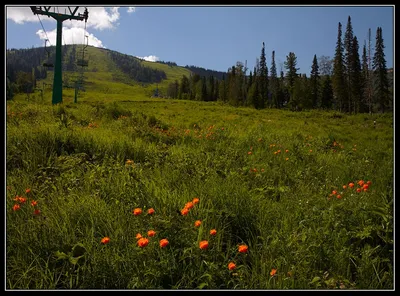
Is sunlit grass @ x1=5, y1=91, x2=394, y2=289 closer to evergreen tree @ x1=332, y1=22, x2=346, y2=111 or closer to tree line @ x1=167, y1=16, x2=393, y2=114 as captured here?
tree line @ x1=167, y1=16, x2=393, y2=114

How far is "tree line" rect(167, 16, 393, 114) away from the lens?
45906mm

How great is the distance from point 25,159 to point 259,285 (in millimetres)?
4263

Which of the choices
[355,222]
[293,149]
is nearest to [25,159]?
[355,222]

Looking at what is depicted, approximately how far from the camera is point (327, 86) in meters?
59.8

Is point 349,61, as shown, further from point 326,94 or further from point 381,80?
point 326,94

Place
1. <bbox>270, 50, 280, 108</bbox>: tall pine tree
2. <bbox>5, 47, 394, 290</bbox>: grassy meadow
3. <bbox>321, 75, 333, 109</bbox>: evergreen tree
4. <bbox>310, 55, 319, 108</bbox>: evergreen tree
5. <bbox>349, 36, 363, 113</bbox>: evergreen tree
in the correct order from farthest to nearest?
1. <bbox>270, 50, 280, 108</bbox>: tall pine tree
2. <bbox>321, 75, 333, 109</bbox>: evergreen tree
3. <bbox>310, 55, 319, 108</bbox>: evergreen tree
4. <bbox>349, 36, 363, 113</bbox>: evergreen tree
5. <bbox>5, 47, 394, 290</bbox>: grassy meadow

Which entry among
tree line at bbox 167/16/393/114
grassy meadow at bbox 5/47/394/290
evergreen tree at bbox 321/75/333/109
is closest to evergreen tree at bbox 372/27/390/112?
tree line at bbox 167/16/393/114

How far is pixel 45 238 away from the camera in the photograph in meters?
2.25

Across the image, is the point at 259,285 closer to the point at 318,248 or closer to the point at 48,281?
the point at 318,248

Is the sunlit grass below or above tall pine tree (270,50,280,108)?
below

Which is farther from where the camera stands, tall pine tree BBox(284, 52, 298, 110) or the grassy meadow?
tall pine tree BBox(284, 52, 298, 110)

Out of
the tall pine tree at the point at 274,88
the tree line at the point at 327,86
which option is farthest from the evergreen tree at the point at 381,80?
the tall pine tree at the point at 274,88

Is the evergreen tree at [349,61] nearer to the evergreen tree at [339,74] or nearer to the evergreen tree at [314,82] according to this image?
the evergreen tree at [339,74]

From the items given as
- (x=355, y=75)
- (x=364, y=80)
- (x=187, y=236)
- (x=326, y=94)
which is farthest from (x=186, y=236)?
(x=326, y=94)
